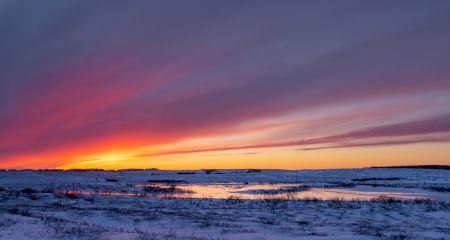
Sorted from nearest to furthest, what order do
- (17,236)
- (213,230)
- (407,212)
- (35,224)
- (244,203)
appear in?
(17,236) → (35,224) → (213,230) → (407,212) → (244,203)

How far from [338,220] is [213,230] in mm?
8993

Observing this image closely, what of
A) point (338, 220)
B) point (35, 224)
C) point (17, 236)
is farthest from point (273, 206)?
point (17, 236)

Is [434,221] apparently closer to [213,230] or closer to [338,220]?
[338,220]

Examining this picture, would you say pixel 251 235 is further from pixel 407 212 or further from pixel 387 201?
pixel 387 201

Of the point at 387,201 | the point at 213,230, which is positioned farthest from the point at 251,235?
the point at 387,201

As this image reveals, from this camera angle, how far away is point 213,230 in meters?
21.5

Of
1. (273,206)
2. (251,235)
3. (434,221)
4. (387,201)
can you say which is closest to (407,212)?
(434,221)

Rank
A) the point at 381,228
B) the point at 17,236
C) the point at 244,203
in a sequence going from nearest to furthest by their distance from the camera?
the point at 17,236, the point at 381,228, the point at 244,203

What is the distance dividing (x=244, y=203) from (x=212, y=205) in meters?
3.06

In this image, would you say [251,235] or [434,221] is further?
[434,221]

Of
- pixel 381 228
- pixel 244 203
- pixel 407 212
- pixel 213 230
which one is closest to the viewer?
pixel 213 230

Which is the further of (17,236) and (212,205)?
(212,205)

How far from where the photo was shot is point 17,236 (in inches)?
660

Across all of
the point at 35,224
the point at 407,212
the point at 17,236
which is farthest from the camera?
the point at 407,212
